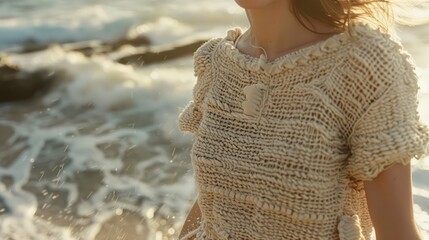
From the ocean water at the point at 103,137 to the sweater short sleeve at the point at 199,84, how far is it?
171 centimetres

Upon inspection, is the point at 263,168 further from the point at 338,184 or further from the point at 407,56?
the point at 407,56

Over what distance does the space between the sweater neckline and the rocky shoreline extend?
6.20 m

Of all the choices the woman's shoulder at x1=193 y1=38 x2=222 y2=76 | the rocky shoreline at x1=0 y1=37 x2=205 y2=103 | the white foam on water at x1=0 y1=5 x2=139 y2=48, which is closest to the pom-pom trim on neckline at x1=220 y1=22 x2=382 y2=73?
the woman's shoulder at x1=193 y1=38 x2=222 y2=76

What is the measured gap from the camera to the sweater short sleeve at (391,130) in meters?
1.58

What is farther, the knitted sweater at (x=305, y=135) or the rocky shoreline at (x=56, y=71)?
the rocky shoreline at (x=56, y=71)

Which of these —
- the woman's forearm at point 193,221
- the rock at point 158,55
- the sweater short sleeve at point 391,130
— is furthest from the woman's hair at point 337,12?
the rock at point 158,55

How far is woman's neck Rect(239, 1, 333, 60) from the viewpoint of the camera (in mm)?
1809

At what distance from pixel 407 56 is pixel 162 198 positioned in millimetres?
3612

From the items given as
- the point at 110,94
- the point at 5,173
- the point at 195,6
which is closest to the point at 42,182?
the point at 5,173

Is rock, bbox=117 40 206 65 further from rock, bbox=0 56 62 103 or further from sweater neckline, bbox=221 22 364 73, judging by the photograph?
sweater neckline, bbox=221 22 364 73

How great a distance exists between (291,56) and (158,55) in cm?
754

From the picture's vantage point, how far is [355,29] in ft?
5.53

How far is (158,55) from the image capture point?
9.22 m

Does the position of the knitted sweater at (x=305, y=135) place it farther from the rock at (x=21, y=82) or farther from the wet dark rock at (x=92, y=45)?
the wet dark rock at (x=92, y=45)
